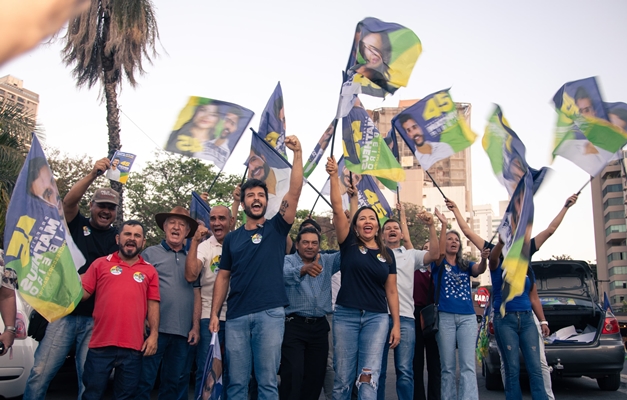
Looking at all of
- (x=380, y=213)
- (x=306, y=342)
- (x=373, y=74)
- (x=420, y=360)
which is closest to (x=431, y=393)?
(x=420, y=360)

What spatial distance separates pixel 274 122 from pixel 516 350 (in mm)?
4267

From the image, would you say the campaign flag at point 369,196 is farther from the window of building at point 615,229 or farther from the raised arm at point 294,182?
the window of building at point 615,229

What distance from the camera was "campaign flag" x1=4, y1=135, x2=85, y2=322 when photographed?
5047mm

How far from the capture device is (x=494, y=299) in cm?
713

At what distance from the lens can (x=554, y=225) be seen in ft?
22.9

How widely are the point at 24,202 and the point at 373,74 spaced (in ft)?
13.1

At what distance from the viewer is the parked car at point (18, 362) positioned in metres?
6.48

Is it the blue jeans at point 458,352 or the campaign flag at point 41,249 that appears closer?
the campaign flag at point 41,249

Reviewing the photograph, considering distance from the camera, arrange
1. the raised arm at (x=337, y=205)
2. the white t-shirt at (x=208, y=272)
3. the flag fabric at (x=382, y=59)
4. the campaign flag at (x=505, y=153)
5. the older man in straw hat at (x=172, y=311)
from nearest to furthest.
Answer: the raised arm at (x=337, y=205), the older man in straw hat at (x=172, y=311), the white t-shirt at (x=208, y=272), the campaign flag at (x=505, y=153), the flag fabric at (x=382, y=59)

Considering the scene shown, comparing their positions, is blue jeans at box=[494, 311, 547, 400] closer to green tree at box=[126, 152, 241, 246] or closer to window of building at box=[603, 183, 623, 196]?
green tree at box=[126, 152, 241, 246]

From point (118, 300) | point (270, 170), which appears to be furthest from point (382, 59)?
point (118, 300)

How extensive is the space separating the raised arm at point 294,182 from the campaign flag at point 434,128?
116 inches

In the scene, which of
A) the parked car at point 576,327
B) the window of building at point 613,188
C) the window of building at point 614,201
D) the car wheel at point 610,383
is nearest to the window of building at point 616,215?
the window of building at point 614,201

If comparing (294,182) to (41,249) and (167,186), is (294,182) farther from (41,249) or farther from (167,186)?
(167,186)
